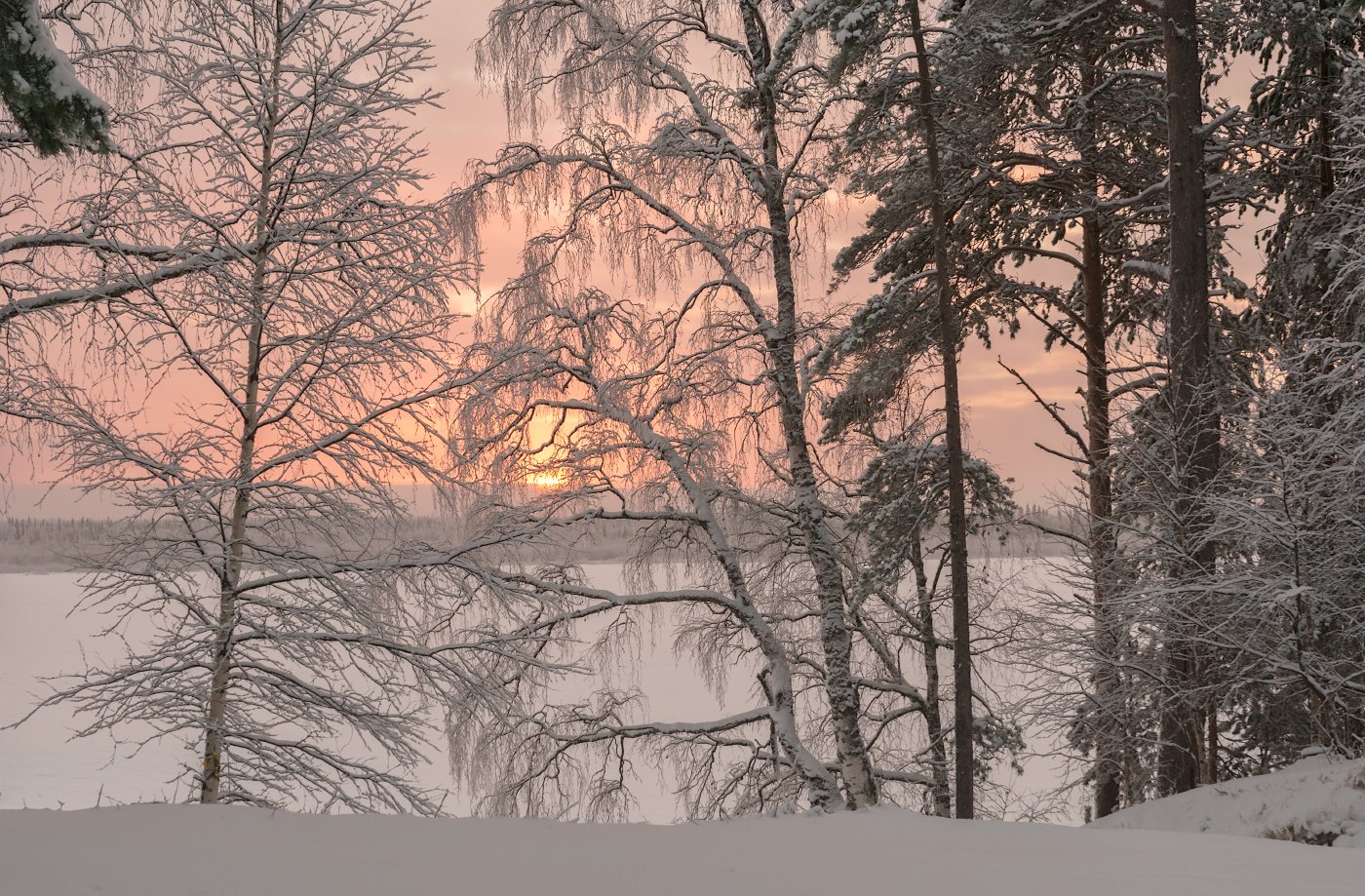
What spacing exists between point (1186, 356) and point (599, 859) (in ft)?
28.0

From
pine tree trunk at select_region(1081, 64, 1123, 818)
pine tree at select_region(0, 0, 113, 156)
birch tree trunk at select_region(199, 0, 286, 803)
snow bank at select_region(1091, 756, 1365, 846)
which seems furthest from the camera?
pine tree trunk at select_region(1081, 64, 1123, 818)

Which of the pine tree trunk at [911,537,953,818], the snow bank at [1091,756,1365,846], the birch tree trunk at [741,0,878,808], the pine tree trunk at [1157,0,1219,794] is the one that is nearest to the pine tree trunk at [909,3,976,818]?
the birch tree trunk at [741,0,878,808]

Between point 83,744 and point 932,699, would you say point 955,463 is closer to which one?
point 932,699

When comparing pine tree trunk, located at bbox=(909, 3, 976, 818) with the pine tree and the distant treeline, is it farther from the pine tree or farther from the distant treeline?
the pine tree

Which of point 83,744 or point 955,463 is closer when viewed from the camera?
point 955,463

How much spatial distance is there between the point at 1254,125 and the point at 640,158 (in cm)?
784

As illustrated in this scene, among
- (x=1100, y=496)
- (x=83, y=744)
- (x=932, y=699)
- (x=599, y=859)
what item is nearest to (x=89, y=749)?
(x=83, y=744)

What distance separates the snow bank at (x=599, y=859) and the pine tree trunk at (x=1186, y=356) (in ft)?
14.9

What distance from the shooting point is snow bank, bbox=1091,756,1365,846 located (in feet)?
28.7

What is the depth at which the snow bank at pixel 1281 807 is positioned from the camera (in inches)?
344

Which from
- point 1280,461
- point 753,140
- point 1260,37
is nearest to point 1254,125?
point 1260,37

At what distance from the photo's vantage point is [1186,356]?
38.2ft

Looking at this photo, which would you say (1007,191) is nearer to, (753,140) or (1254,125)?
(1254,125)

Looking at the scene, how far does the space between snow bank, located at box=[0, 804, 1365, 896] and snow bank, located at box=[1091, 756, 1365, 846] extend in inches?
73.7
